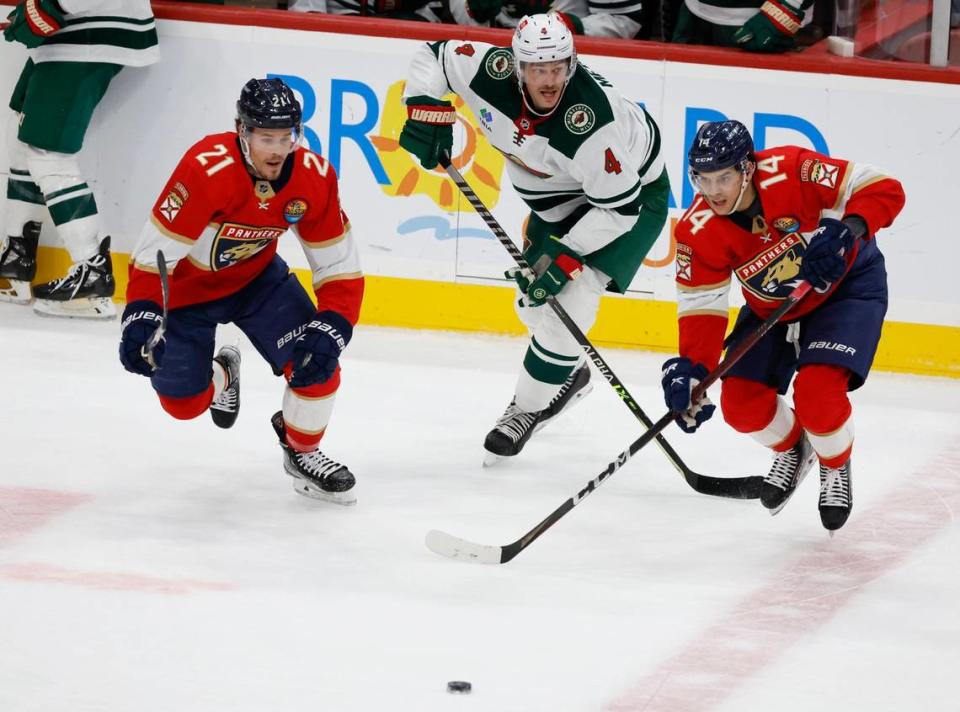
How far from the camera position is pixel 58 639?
2.82m

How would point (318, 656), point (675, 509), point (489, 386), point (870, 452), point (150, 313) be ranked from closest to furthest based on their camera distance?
point (318, 656) → point (150, 313) → point (675, 509) → point (870, 452) → point (489, 386)

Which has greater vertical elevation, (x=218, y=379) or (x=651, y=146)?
(x=651, y=146)

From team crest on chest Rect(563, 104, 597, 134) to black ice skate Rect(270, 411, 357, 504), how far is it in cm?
105

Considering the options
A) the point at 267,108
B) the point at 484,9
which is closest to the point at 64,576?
the point at 267,108

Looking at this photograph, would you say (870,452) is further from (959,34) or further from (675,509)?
(959,34)

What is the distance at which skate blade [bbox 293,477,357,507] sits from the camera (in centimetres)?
369

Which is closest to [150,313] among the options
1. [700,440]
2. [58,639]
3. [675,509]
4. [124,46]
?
[58,639]

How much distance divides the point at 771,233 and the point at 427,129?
3.48 feet

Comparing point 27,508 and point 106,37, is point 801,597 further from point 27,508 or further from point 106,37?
point 106,37

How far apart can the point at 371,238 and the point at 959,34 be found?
2104 millimetres

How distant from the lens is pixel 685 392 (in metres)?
3.39

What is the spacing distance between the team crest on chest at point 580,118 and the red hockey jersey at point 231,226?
0.66 meters

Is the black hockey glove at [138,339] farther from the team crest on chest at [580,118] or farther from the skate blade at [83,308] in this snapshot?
the skate blade at [83,308]

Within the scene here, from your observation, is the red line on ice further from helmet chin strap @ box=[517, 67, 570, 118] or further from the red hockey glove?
the red hockey glove
